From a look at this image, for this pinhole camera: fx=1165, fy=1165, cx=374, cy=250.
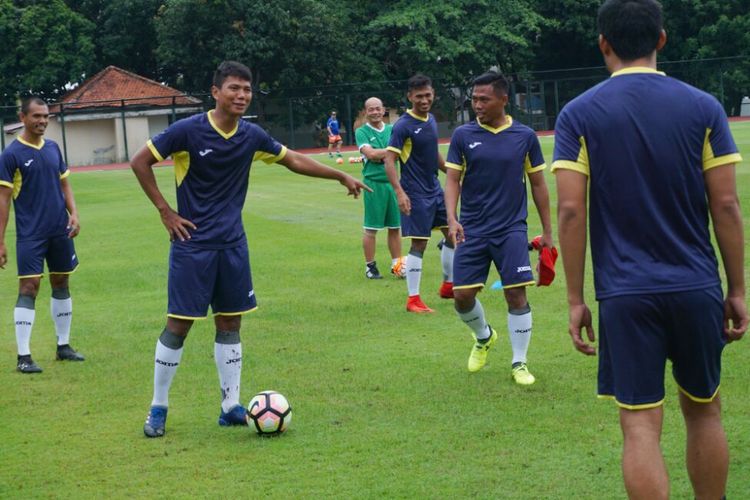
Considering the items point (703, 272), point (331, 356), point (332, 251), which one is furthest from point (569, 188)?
point (332, 251)

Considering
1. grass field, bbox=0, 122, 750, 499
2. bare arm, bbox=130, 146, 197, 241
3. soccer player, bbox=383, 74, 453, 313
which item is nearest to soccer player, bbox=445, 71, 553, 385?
grass field, bbox=0, 122, 750, 499

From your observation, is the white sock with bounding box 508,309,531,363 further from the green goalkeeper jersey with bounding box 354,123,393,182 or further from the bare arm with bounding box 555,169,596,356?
the green goalkeeper jersey with bounding box 354,123,393,182

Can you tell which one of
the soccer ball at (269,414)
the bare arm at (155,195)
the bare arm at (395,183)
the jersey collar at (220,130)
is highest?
the jersey collar at (220,130)

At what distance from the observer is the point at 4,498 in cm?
627

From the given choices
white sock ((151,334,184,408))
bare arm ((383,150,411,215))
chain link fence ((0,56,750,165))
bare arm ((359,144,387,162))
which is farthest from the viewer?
chain link fence ((0,56,750,165))

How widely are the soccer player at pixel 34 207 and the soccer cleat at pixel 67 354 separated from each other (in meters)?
0.32

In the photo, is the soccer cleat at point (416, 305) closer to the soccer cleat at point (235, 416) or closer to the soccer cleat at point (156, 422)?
the soccer cleat at point (235, 416)

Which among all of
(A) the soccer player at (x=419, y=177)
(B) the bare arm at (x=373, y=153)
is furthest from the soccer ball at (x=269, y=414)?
(B) the bare arm at (x=373, y=153)

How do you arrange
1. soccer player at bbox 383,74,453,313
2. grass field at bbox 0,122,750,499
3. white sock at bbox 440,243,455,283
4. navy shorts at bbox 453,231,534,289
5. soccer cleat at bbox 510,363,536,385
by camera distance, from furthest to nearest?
white sock at bbox 440,243,455,283
soccer player at bbox 383,74,453,313
navy shorts at bbox 453,231,534,289
soccer cleat at bbox 510,363,536,385
grass field at bbox 0,122,750,499

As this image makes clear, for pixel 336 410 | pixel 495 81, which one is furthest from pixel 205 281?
pixel 495 81

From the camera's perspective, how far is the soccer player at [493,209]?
856 cm

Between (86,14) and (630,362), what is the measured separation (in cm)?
6194

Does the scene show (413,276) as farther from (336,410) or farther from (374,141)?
(336,410)

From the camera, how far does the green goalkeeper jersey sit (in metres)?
14.5
